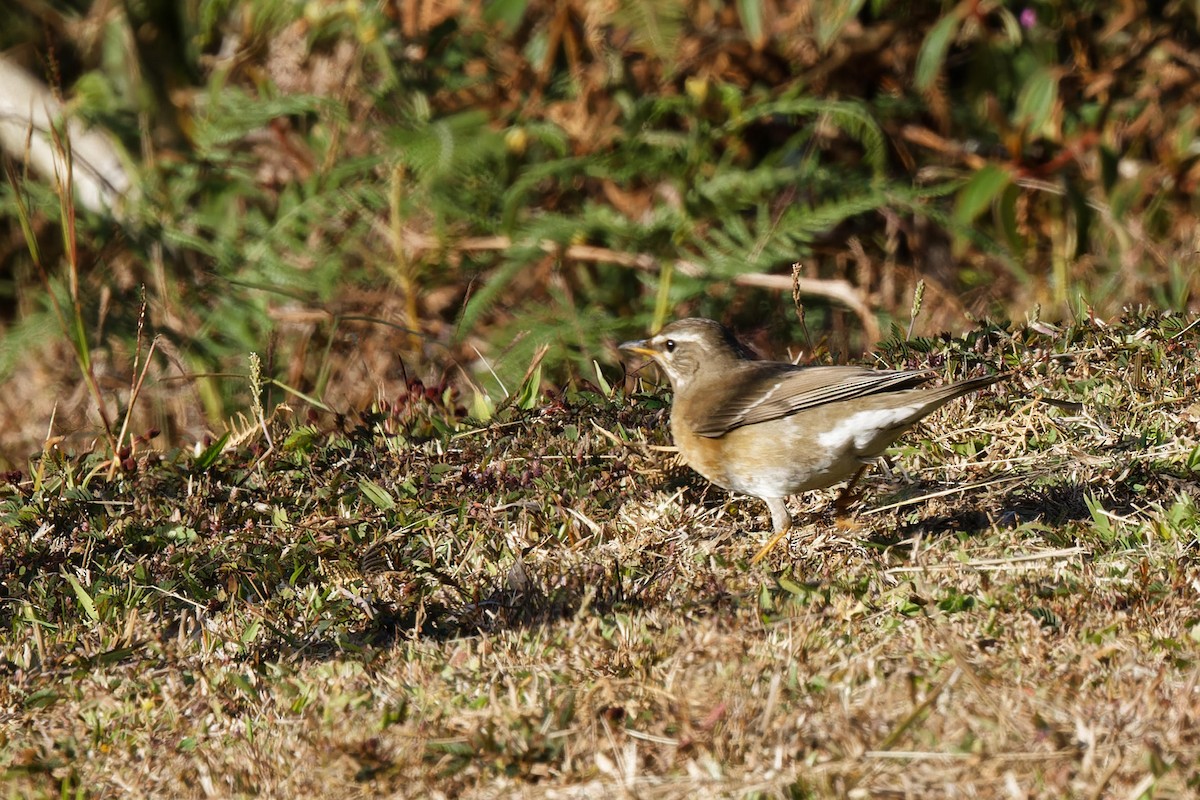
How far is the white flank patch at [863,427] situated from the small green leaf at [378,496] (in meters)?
1.68

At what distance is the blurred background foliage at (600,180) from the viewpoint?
858cm

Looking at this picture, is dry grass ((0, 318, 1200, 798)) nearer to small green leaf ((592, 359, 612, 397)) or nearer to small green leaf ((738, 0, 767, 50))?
small green leaf ((592, 359, 612, 397))

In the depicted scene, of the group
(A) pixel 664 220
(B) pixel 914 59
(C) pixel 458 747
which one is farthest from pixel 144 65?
(C) pixel 458 747

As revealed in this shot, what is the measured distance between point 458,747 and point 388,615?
3.61 feet

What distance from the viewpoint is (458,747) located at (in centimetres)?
360

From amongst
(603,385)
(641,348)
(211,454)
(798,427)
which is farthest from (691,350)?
(211,454)

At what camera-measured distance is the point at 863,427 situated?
4977mm

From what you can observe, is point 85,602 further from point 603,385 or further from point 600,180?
point 600,180

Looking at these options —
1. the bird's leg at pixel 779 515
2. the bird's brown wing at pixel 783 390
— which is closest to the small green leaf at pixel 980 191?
the bird's brown wing at pixel 783 390

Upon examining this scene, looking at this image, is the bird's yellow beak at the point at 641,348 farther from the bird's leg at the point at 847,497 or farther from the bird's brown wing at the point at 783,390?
the bird's leg at the point at 847,497

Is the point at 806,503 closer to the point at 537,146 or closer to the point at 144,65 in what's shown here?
the point at 537,146

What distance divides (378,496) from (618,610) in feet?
4.35

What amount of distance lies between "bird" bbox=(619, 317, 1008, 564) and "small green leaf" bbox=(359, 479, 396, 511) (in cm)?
114

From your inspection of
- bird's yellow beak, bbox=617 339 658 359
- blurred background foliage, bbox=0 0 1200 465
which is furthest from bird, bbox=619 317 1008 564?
blurred background foliage, bbox=0 0 1200 465
